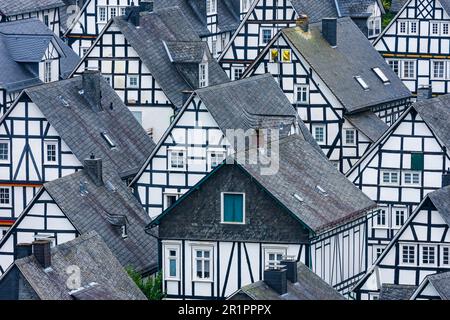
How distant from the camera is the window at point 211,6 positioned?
94725 mm

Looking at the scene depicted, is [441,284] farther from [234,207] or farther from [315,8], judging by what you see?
[315,8]

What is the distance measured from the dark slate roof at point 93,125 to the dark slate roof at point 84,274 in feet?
53.7

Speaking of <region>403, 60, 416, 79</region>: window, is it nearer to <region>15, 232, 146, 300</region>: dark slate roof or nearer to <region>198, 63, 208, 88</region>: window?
<region>198, 63, 208, 88</region>: window

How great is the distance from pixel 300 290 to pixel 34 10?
205ft

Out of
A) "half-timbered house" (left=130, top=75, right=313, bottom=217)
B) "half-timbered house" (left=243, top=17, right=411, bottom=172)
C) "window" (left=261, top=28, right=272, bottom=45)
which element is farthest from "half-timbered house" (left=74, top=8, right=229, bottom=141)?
"half-timbered house" (left=130, top=75, right=313, bottom=217)

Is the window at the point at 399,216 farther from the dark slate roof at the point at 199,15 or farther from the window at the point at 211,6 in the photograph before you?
the window at the point at 211,6

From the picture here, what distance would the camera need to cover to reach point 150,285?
159 ft

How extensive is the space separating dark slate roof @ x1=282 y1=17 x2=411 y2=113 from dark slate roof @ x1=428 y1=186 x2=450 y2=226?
2119 cm

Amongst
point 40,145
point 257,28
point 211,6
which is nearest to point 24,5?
point 211,6

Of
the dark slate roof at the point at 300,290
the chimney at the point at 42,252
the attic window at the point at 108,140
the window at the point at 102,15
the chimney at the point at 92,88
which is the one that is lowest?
the dark slate roof at the point at 300,290

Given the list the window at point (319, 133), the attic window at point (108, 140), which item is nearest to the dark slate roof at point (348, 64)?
the window at point (319, 133)

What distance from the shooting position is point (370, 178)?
61.2 m

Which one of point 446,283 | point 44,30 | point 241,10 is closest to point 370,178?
point 446,283

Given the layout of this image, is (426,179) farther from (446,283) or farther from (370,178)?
(446,283)
